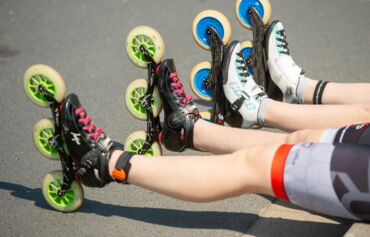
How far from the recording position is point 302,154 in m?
1.59

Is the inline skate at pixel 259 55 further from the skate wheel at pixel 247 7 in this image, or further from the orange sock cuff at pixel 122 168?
the orange sock cuff at pixel 122 168

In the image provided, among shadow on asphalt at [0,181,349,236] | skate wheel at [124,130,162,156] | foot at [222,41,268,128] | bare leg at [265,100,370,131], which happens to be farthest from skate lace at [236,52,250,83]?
shadow on asphalt at [0,181,349,236]

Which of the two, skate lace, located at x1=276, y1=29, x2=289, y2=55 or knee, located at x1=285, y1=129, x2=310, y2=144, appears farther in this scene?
skate lace, located at x1=276, y1=29, x2=289, y2=55

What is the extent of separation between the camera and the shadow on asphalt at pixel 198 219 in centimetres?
208

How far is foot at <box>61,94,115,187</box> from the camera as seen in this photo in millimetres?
2008

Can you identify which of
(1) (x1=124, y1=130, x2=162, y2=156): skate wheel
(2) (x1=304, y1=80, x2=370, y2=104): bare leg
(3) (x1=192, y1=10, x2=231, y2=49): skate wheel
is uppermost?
(3) (x1=192, y1=10, x2=231, y2=49): skate wheel

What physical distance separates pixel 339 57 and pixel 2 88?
2598mm

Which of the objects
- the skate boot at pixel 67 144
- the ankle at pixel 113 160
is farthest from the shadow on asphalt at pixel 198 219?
the ankle at pixel 113 160

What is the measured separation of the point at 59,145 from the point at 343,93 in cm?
136

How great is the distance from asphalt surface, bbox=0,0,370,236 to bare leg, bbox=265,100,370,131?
1.32ft

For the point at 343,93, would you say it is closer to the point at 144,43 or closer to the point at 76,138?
the point at 144,43

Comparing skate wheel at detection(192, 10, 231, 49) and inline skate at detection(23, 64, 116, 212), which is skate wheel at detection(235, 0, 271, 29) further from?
inline skate at detection(23, 64, 116, 212)

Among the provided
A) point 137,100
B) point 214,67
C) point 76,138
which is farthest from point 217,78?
point 76,138

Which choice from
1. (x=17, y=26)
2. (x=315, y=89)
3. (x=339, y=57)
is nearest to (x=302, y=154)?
(x=315, y=89)
